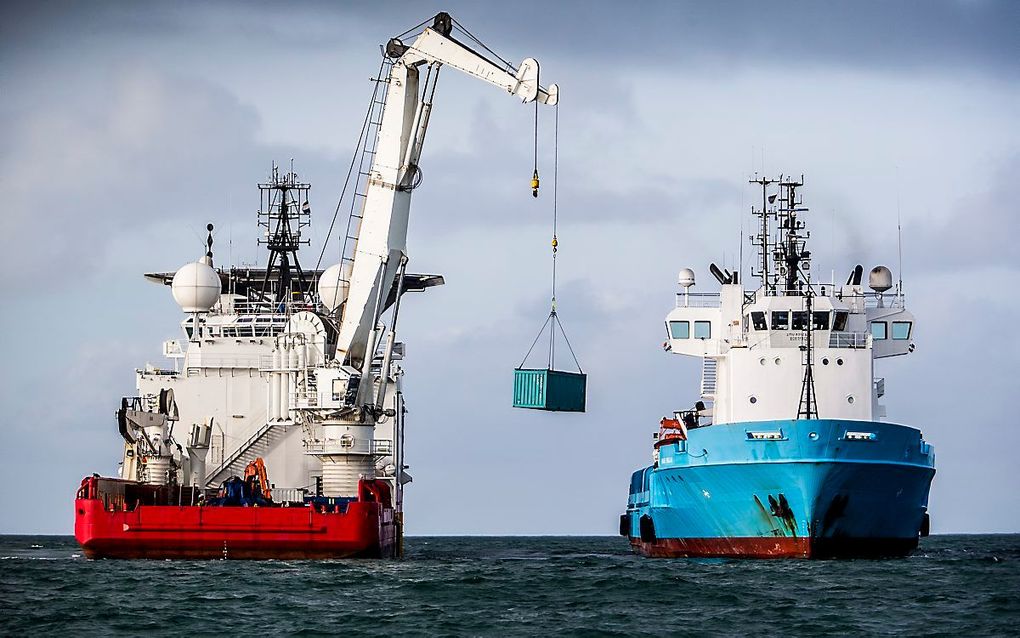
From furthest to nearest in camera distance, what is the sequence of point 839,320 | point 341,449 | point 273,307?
point 273,307 < point 839,320 < point 341,449

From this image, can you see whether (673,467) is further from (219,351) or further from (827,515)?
(219,351)

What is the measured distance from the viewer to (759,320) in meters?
54.9

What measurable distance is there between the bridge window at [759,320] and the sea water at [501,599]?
819 cm

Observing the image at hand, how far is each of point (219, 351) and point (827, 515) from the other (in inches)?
873

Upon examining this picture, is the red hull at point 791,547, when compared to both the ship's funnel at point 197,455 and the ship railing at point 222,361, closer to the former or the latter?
the ship railing at point 222,361

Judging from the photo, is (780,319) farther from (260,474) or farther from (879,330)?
(260,474)

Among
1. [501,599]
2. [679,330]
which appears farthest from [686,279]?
[501,599]

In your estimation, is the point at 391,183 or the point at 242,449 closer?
the point at 391,183

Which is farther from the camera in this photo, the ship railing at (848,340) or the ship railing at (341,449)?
the ship railing at (848,340)

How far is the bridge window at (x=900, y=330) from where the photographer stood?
5672 cm

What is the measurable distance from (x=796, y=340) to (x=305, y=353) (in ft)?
54.6

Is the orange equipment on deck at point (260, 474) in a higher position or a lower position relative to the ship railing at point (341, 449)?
lower

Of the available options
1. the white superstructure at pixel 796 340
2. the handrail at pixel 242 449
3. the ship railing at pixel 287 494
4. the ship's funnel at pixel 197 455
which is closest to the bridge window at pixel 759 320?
the white superstructure at pixel 796 340

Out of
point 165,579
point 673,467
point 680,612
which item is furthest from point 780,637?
point 673,467
